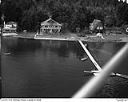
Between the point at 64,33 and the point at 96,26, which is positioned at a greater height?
the point at 96,26

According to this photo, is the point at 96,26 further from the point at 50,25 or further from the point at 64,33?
the point at 50,25

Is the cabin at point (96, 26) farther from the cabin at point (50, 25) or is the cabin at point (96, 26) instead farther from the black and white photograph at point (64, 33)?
the cabin at point (50, 25)

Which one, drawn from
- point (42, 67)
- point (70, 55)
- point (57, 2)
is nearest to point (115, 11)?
point (57, 2)

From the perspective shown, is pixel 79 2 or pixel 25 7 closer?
pixel 79 2

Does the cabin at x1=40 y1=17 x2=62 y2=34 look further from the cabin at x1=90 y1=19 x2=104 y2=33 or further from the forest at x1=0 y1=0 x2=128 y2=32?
the cabin at x1=90 y1=19 x2=104 y2=33

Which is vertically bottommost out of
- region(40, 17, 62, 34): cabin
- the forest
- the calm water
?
the calm water

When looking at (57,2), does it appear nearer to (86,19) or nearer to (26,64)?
(86,19)

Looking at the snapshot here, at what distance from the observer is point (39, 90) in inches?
115

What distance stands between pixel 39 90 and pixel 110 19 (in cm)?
126

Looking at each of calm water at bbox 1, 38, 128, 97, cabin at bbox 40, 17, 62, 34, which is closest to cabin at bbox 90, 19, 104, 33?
calm water at bbox 1, 38, 128, 97

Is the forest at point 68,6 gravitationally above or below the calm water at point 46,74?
above

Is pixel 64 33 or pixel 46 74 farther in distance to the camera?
pixel 64 33

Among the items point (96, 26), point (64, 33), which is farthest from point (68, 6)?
point (64, 33)

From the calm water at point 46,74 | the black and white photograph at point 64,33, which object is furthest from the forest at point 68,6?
the calm water at point 46,74
